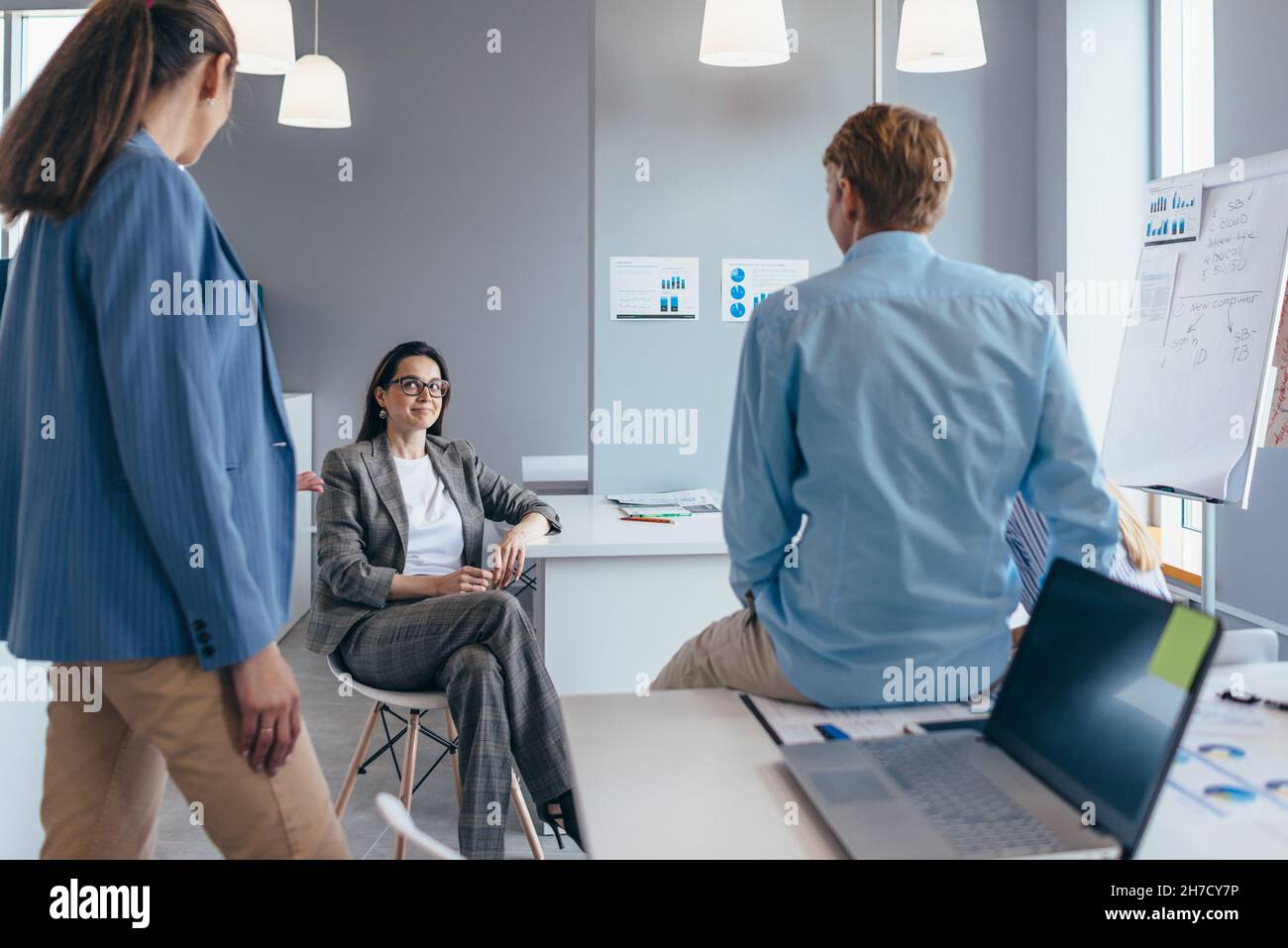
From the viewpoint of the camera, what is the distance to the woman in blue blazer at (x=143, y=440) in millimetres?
1173

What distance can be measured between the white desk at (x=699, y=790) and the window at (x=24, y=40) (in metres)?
5.75

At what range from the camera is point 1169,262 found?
3.15 m

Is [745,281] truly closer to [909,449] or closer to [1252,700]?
[909,449]

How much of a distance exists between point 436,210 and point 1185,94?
11.4ft

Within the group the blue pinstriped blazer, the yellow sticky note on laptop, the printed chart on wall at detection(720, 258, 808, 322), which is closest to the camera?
the yellow sticky note on laptop

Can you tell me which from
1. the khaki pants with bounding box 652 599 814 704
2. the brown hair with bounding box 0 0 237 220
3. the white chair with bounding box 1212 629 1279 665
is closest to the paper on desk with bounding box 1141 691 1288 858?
the white chair with bounding box 1212 629 1279 665

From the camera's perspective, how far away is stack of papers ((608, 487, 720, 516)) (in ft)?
10.5

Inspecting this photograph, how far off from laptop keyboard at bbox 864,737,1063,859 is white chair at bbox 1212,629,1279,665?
0.66m

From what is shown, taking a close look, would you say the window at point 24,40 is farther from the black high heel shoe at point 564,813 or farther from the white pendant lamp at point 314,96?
the black high heel shoe at point 564,813

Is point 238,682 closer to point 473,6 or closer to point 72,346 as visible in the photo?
point 72,346

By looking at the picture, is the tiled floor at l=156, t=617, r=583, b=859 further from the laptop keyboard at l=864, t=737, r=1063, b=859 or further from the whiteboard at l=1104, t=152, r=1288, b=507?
the whiteboard at l=1104, t=152, r=1288, b=507

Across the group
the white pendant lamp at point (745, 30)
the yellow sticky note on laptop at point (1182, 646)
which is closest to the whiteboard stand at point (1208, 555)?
the white pendant lamp at point (745, 30)

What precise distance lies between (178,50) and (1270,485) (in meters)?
3.51
